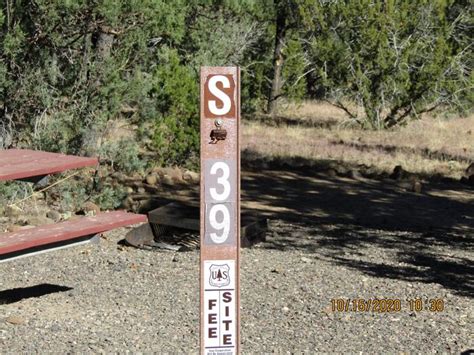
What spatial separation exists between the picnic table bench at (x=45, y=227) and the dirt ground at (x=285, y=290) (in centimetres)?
50

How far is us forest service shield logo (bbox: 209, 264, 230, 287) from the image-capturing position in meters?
4.29

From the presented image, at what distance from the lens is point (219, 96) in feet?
13.8

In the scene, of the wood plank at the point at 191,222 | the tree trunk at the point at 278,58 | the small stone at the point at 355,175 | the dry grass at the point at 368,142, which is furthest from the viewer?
the tree trunk at the point at 278,58

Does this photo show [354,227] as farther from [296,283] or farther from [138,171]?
[138,171]

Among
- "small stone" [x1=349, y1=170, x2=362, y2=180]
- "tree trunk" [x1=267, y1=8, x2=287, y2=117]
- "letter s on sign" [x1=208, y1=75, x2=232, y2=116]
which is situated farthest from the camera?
"tree trunk" [x1=267, y1=8, x2=287, y2=117]

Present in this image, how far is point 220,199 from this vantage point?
422cm

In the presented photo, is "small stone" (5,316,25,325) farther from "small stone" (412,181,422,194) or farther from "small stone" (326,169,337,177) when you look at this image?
"small stone" (326,169,337,177)

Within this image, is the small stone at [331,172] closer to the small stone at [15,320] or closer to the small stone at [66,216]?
the small stone at [66,216]

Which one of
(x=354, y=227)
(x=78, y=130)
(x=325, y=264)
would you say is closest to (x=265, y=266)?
(x=325, y=264)

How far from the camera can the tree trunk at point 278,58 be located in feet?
78.9

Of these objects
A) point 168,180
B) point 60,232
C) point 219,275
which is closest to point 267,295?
point 60,232

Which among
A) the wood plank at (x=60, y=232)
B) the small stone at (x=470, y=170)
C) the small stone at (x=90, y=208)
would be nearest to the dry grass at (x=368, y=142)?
the small stone at (x=470, y=170)

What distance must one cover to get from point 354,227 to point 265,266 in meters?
2.33

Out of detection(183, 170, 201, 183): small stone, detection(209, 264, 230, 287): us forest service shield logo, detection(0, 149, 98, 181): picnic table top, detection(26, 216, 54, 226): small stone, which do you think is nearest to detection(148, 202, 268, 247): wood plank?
detection(26, 216, 54, 226): small stone
